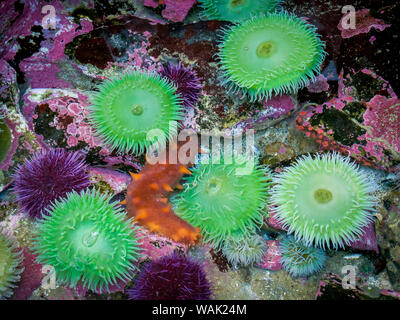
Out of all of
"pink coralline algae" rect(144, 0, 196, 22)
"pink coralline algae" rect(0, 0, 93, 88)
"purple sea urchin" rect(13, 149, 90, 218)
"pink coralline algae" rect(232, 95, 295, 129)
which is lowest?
"purple sea urchin" rect(13, 149, 90, 218)

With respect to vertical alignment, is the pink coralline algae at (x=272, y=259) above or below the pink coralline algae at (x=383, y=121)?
below

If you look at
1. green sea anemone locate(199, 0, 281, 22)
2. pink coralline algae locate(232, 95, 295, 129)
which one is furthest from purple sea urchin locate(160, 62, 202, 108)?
green sea anemone locate(199, 0, 281, 22)

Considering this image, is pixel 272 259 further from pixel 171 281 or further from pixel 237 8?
pixel 237 8

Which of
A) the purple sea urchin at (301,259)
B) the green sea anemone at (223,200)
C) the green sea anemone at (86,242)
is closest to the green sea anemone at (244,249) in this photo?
the green sea anemone at (223,200)

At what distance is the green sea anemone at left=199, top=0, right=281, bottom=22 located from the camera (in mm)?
3875

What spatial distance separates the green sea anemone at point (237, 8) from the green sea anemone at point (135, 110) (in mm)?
1128

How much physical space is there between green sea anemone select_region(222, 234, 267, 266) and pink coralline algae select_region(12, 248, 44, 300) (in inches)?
75.6

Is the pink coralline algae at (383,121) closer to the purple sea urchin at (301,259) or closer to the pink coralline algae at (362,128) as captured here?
the pink coralline algae at (362,128)

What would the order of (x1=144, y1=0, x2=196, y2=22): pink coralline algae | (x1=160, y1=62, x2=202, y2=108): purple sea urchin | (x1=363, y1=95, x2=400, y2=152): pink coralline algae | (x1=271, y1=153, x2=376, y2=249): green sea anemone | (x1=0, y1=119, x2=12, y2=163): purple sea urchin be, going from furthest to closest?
1. (x1=144, y1=0, x2=196, y2=22): pink coralline algae
2. (x1=0, y1=119, x2=12, y2=163): purple sea urchin
3. (x1=160, y1=62, x2=202, y2=108): purple sea urchin
4. (x1=363, y1=95, x2=400, y2=152): pink coralline algae
5. (x1=271, y1=153, x2=376, y2=249): green sea anemone

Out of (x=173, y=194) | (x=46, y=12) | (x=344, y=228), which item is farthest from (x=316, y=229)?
(x=46, y=12)

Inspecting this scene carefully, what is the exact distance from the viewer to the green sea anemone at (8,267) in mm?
3199

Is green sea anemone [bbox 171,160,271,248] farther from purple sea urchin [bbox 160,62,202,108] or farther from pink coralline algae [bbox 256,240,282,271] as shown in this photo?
purple sea urchin [bbox 160,62,202,108]

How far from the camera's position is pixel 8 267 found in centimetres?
325
